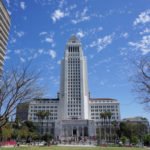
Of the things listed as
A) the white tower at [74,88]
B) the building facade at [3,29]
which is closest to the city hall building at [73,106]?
the white tower at [74,88]

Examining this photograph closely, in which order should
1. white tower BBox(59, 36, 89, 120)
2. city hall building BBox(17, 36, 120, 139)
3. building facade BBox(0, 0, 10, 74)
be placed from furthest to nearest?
white tower BBox(59, 36, 89, 120) → city hall building BBox(17, 36, 120, 139) → building facade BBox(0, 0, 10, 74)

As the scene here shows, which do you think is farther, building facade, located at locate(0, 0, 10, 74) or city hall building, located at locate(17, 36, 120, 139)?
city hall building, located at locate(17, 36, 120, 139)

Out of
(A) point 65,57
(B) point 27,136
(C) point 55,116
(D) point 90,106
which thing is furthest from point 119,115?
(B) point 27,136

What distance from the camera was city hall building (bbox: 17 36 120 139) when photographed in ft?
478

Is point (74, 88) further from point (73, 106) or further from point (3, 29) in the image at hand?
point (3, 29)

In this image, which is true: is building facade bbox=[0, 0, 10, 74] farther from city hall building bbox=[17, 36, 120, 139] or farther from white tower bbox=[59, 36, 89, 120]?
white tower bbox=[59, 36, 89, 120]

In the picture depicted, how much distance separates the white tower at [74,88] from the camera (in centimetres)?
15275

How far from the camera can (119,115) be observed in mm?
159375

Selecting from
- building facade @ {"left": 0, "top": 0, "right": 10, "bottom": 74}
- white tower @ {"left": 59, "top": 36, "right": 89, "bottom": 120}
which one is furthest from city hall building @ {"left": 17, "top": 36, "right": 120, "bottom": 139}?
building facade @ {"left": 0, "top": 0, "right": 10, "bottom": 74}

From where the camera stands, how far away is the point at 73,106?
154000 millimetres

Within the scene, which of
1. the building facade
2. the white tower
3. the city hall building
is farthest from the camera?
the white tower

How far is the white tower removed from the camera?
152750 mm

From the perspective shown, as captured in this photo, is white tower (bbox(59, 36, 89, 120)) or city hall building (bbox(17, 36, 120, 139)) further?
white tower (bbox(59, 36, 89, 120))

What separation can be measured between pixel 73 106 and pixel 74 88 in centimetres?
1176
